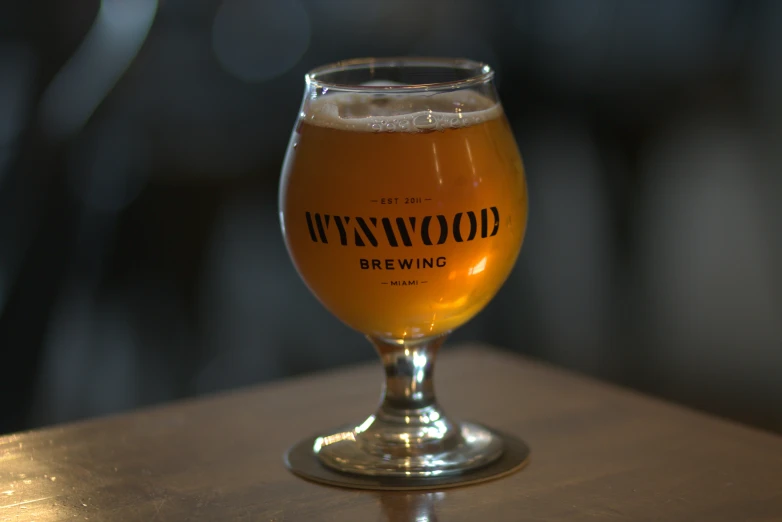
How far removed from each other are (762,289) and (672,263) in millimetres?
225

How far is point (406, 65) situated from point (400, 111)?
0.09 meters

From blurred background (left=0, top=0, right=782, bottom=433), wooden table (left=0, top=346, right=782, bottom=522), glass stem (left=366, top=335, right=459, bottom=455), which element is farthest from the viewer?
blurred background (left=0, top=0, right=782, bottom=433)

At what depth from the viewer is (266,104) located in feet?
7.97

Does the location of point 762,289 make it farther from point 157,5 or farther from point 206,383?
point 157,5

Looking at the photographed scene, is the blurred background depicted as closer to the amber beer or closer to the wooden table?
the wooden table

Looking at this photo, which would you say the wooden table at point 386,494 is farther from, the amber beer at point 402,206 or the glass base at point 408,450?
the amber beer at point 402,206

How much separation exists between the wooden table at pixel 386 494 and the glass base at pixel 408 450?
1.2 inches

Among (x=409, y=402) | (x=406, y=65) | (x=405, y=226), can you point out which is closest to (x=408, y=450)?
(x=409, y=402)

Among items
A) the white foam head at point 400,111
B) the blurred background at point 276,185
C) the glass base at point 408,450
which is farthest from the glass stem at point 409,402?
the blurred background at point 276,185

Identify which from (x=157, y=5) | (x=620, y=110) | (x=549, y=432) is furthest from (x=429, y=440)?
(x=620, y=110)

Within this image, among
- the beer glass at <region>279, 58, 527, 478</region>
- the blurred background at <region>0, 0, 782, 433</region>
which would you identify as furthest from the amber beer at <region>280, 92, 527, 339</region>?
the blurred background at <region>0, 0, 782, 433</region>

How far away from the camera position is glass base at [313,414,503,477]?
29.6 inches

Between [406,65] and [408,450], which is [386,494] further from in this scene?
[406,65]

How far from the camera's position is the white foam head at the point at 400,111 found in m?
0.72
